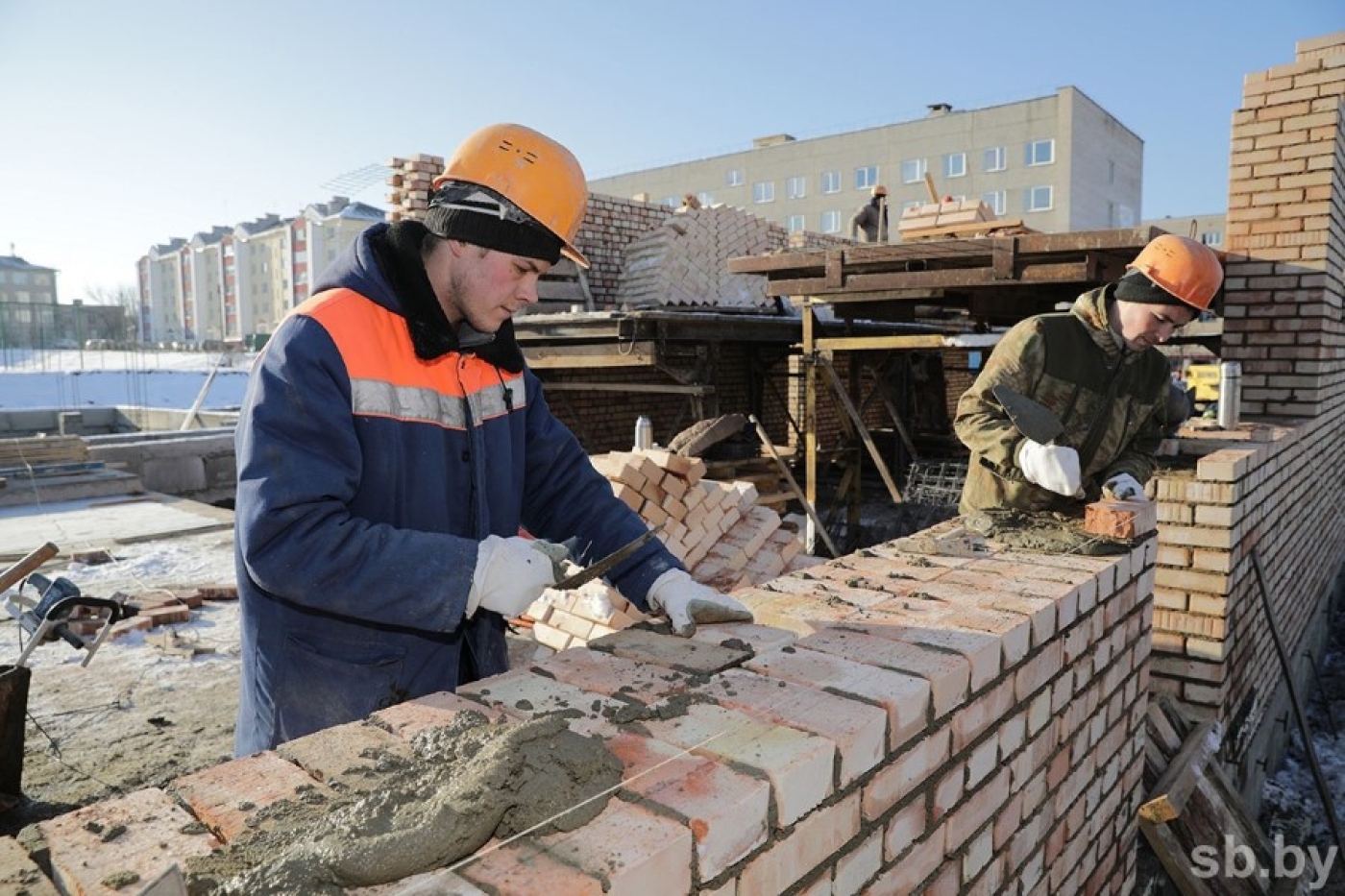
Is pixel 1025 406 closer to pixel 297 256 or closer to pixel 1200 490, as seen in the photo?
pixel 1200 490

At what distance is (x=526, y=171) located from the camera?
1.87 m

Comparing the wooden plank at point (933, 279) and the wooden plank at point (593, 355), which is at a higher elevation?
the wooden plank at point (933, 279)

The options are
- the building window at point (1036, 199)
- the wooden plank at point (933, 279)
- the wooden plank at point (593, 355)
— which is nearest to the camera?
the wooden plank at point (933, 279)

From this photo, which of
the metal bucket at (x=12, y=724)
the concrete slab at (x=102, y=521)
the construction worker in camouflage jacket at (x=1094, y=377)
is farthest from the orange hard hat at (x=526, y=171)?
the concrete slab at (x=102, y=521)

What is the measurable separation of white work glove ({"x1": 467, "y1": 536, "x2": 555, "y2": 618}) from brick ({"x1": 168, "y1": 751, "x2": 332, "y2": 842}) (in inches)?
19.1

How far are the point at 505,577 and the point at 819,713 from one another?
2.20ft

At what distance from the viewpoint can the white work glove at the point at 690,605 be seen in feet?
6.30

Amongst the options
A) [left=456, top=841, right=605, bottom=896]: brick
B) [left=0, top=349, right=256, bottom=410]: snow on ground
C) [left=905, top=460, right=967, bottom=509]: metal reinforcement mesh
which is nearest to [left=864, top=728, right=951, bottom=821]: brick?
[left=456, top=841, right=605, bottom=896]: brick

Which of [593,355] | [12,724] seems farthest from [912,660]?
[593,355]

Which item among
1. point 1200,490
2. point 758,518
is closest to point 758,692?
point 1200,490

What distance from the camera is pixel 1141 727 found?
2.93 m

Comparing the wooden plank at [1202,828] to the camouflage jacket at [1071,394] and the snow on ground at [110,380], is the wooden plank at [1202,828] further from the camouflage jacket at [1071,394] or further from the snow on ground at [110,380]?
the snow on ground at [110,380]

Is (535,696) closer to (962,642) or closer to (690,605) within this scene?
(690,605)

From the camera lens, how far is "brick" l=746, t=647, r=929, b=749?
150cm
